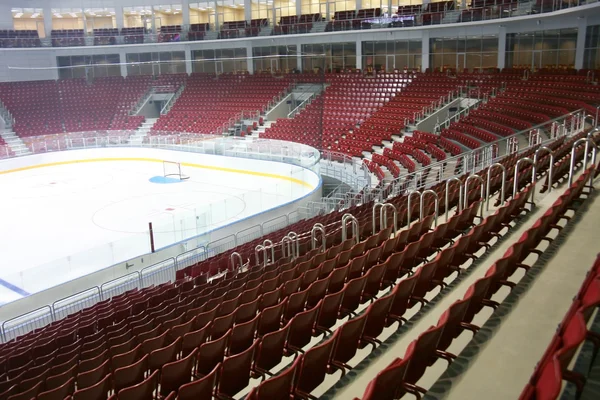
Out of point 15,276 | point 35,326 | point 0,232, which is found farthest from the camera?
point 0,232

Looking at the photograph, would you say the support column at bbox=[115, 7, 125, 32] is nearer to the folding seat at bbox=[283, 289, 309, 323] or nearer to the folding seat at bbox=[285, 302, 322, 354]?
the folding seat at bbox=[283, 289, 309, 323]

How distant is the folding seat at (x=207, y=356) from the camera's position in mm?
4434

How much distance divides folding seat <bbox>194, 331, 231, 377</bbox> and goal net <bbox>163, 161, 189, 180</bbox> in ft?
59.0

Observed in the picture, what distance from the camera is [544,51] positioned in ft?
79.7

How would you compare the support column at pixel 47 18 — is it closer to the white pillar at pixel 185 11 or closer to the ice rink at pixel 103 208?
the white pillar at pixel 185 11

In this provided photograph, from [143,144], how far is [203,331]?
21408mm

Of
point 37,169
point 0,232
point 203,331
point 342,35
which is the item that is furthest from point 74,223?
point 342,35

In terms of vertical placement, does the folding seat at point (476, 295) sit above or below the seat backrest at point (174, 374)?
above

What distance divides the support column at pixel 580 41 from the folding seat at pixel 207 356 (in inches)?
904

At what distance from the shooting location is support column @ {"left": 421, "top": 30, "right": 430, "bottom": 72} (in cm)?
2816

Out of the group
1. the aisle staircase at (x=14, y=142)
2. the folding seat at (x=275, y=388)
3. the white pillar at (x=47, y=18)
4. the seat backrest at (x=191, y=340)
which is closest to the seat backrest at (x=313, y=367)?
the folding seat at (x=275, y=388)

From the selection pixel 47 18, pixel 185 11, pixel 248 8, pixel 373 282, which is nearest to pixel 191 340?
pixel 373 282

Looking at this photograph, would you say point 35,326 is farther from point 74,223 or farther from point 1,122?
point 1,122

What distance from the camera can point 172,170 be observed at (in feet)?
74.3
